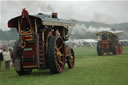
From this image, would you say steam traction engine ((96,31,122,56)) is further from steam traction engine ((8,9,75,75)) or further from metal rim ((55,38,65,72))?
steam traction engine ((8,9,75,75))

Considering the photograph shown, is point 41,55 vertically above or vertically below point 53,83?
above

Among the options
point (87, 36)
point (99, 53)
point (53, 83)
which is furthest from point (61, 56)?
point (87, 36)

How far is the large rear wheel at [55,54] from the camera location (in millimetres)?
8461

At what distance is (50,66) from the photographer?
8508mm

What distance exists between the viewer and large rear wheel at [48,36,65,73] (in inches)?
333

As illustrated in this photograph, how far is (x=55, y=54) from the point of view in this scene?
870 cm

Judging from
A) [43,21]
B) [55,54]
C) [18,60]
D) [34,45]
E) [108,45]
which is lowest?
[108,45]

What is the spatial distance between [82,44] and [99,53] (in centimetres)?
3457

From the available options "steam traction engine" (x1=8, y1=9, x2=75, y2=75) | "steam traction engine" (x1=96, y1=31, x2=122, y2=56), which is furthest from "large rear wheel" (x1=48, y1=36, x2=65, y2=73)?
"steam traction engine" (x1=96, y1=31, x2=122, y2=56)

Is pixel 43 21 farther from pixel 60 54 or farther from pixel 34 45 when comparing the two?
pixel 60 54

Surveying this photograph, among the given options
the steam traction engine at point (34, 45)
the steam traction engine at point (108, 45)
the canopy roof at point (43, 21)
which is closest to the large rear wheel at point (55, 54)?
the steam traction engine at point (34, 45)

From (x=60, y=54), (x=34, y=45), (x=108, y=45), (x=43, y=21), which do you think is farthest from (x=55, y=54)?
(x=108, y=45)

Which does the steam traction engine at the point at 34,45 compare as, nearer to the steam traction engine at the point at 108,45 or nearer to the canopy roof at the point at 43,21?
the canopy roof at the point at 43,21

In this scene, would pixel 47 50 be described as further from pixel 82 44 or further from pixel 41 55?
pixel 82 44
